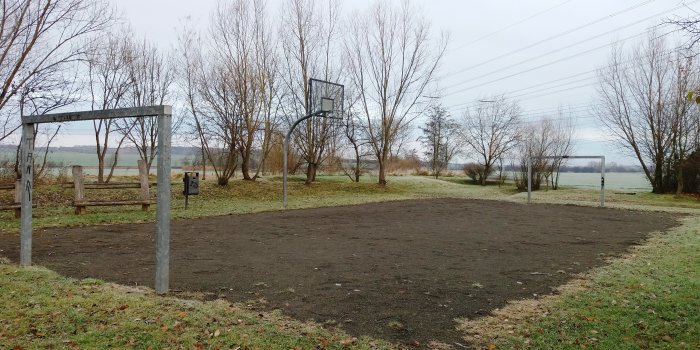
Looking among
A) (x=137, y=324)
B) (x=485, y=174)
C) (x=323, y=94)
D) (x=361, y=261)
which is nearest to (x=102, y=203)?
(x=361, y=261)

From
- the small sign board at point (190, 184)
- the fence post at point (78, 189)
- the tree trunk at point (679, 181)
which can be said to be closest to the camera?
the fence post at point (78, 189)

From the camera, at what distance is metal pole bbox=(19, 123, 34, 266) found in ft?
17.7

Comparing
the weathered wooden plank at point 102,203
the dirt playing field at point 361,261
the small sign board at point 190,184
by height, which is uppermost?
the small sign board at point 190,184

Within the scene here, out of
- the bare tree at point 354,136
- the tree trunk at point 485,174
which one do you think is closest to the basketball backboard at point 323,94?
the bare tree at point 354,136

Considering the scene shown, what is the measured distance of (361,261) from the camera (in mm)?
6117

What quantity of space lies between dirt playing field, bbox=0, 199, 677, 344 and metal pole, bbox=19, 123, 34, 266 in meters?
0.24

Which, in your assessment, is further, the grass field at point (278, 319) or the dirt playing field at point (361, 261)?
the dirt playing field at point (361, 261)

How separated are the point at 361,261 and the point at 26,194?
423 centimetres

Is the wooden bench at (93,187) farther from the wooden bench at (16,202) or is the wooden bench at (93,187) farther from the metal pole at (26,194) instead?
the metal pole at (26,194)

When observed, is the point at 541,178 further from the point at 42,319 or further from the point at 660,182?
the point at 42,319

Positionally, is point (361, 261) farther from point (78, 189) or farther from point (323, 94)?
point (323, 94)

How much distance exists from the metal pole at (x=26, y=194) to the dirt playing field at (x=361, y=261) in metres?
0.24

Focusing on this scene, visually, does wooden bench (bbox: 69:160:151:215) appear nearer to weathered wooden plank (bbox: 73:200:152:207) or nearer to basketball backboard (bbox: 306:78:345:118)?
weathered wooden plank (bbox: 73:200:152:207)

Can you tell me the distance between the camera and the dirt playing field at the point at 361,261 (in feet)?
13.3
